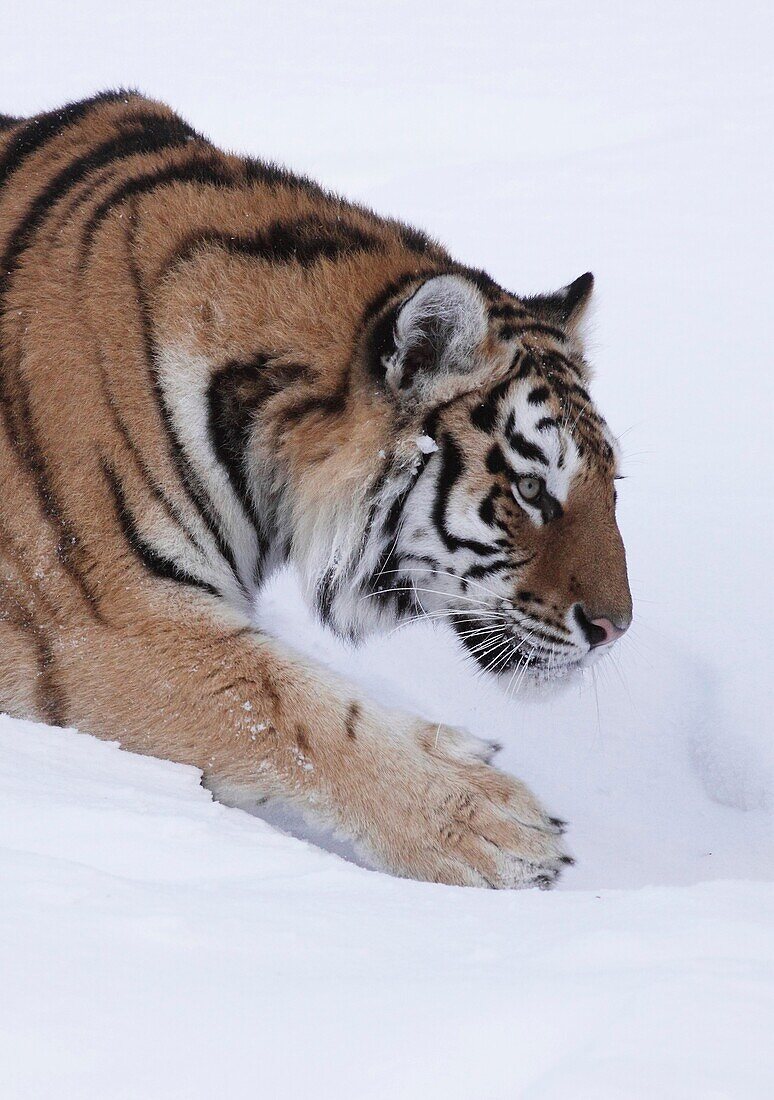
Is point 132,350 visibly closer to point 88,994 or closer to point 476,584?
point 476,584

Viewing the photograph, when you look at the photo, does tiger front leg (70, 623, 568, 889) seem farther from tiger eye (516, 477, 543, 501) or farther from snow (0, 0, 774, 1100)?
tiger eye (516, 477, 543, 501)

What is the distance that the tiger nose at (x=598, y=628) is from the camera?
1.97m

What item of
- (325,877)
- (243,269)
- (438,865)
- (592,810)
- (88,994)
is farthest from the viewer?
(592,810)

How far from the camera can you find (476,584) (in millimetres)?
2068

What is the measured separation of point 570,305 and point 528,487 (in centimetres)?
55

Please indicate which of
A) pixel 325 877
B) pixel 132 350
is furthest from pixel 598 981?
pixel 132 350

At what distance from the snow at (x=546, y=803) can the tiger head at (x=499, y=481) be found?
1.35ft

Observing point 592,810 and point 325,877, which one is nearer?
point 325,877

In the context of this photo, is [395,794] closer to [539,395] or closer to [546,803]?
[546,803]

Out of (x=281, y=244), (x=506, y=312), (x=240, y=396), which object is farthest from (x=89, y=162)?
(x=506, y=312)

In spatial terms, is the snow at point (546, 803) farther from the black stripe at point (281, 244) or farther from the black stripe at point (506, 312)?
the black stripe at point (281, 244)

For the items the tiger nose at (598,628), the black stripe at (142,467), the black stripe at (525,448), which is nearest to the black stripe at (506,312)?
the black stripe at (525,448)

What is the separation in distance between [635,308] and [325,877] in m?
3.65

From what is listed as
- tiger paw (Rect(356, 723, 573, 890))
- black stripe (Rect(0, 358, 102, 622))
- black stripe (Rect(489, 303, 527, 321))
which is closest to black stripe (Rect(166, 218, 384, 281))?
black stripe (Rect(489, 303, 527, 321))
